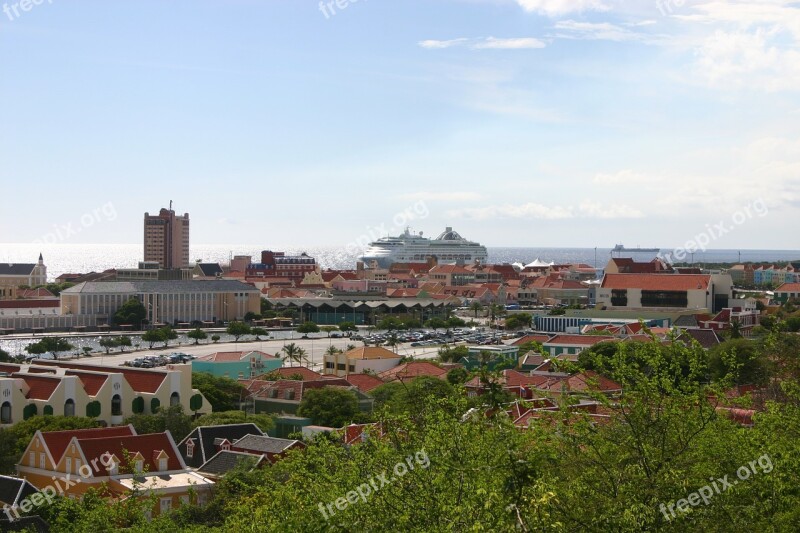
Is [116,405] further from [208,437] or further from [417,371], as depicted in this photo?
[417,371]

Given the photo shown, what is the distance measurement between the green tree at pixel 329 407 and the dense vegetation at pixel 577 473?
14426 millimetres

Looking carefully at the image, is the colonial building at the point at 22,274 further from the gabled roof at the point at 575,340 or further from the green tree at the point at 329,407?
the green tree at the point at 329,407

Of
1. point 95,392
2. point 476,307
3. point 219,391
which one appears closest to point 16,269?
point 476,307

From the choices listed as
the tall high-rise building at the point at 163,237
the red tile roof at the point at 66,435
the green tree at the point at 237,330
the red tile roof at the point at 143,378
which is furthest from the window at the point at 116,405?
the tall high-rise building at the point at 163,237

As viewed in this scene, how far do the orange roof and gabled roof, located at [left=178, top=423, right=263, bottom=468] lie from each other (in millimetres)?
34204

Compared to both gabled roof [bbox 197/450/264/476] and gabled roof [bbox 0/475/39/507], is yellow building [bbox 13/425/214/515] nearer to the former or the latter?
gabled roof [bbox 197/450/264/476]

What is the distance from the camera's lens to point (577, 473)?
7.97 m

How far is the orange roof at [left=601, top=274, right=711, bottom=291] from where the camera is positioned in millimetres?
51094

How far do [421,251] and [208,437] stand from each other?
95.9 meters

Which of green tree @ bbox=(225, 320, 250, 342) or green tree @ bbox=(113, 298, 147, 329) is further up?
green tree @ bbox=(113, 298, 147, 329)

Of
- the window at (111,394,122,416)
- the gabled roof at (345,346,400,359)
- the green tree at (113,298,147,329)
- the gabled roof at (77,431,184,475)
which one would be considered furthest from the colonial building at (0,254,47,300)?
Result: the gabled roof at (77,431,184,475)

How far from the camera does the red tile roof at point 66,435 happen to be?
1794 cm

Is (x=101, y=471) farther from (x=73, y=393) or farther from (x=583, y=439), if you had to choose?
(x=583, y=439)

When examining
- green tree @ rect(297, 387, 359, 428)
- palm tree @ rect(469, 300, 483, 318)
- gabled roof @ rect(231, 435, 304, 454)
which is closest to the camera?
gabled roof @ rect(231, 435, 304, 454)
